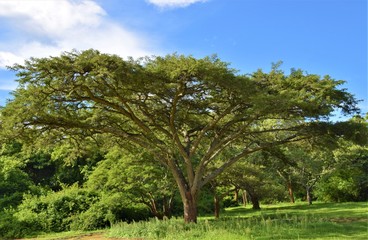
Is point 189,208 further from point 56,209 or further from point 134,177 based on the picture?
point 56,209

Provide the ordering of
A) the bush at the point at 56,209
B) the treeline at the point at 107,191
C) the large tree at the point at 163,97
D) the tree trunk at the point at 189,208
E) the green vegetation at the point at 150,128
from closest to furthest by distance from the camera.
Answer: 1. the large tree at the point at 163,97
2. the green vegetation at the point at 150,128
3. the tree trunk at the point at 189,208
4. the treeline at the point at 107,191
5. the bush at the point at 56,209

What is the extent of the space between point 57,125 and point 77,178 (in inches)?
763

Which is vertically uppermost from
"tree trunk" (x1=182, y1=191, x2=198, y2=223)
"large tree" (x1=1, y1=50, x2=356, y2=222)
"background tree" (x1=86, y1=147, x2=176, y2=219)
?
"large tree" (x1=1, y1=50, x2=356, y2=222)

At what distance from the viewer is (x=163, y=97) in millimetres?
14398

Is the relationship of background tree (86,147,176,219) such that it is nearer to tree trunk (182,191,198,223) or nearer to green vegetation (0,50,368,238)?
green vegetation (0,50,368,238)

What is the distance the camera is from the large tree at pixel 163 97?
11.7 meters

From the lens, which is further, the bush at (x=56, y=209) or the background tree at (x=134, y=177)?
the bush at (x=56, y=209)

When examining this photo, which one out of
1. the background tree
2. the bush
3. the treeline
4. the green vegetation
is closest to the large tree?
the green vegetation

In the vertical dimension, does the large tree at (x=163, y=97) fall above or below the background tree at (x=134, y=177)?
above

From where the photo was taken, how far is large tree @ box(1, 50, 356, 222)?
38.3 feet

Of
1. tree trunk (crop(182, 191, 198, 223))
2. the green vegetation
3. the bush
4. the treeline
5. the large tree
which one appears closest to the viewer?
the large tree

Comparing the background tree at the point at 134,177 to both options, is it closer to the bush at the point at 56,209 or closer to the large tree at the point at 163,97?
the bush at the point at 56,209

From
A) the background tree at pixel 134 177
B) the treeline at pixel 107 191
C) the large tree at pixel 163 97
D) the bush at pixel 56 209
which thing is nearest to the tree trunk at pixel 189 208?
the large tree at pixel 163 97

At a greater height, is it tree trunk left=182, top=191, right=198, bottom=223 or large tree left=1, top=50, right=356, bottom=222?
large tree left=1, top=50, right=356, bottom=222
